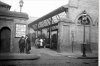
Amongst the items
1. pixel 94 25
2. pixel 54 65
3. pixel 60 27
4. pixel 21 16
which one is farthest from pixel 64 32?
pixel 54 65

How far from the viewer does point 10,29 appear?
427 inches

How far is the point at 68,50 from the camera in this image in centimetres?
1376

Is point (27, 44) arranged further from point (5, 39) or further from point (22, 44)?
point (5, 39)

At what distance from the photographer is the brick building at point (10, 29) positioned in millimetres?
10602

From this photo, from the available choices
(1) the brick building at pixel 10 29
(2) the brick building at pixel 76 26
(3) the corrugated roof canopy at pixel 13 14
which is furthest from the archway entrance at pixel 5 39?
(2) the brick building at pixel 76 26

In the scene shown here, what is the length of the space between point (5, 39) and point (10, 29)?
956 millimetres

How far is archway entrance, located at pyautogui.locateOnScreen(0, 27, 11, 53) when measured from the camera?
10557 mm

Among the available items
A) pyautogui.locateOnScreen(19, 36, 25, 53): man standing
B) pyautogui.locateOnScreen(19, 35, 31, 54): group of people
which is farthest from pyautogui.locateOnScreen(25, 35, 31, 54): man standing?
pyautogui.locateOnScreen(19, 36, 25, 53): man standing

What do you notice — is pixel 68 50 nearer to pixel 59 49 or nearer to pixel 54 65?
pixel 59 49

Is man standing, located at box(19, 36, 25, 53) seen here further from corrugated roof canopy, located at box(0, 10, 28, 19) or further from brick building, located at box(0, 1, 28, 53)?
corrugated roof canopy, located at box(0, 10, 28, 19)

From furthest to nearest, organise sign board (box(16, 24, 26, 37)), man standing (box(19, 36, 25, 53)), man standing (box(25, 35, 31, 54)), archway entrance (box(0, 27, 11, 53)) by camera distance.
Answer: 1. man standing (box(25, 35, 31, 54))
2. sign board (box(16, 24, 26, 37))
3. man standing (box(19, 36, 25, 53))
4. archway entrance (box(0, 27, 11, 53))

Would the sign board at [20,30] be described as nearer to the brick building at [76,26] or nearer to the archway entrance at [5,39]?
the archway entrance at [5,39]

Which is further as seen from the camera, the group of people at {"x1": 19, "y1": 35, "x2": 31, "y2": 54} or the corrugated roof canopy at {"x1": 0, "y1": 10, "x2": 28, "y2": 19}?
the group of people at {"x1": 19, "y1": 35, "x2": 31, "y2": 54}

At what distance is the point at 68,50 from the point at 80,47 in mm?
1617
